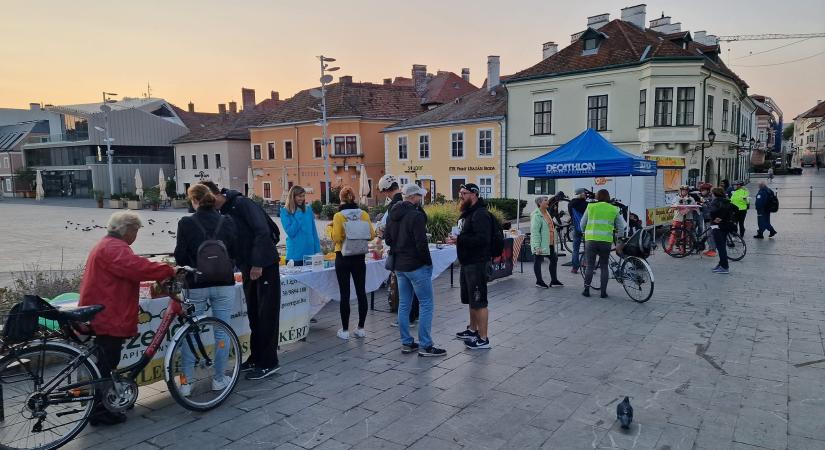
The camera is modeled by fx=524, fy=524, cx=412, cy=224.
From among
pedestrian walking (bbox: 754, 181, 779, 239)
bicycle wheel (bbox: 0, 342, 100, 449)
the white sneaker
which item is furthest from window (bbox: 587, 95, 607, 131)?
bicycle wheel (bbox: 0, 342, 100, 449)

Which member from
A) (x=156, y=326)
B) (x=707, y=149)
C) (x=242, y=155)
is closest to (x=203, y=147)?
(x=242, y=155)

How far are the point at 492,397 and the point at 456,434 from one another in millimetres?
789

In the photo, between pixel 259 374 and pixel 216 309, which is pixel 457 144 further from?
pixel 216 309

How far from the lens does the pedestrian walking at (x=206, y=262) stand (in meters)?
4.63

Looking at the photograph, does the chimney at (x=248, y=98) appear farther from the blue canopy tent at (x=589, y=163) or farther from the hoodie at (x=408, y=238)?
the hoodie at (x=408, y=238)

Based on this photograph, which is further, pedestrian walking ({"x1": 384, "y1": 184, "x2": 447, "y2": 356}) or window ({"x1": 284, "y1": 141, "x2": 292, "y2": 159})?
window ({"x1": 284, "y1": 141, "x2": 292, "y2": 159})

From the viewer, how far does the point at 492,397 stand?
4816 millimetres

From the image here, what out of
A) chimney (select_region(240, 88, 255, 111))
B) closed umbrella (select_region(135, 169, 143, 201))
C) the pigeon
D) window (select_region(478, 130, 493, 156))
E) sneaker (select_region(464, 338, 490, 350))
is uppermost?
chimney (select_region(240, 88, 255, 111))

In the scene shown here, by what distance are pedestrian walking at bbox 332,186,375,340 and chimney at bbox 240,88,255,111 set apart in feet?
179

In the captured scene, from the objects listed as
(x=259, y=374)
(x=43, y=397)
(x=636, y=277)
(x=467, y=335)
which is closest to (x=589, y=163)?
(x=636, y=277)

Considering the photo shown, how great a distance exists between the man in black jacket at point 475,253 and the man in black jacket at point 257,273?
2115mm

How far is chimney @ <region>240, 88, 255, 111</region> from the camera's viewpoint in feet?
188

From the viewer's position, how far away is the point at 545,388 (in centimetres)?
499

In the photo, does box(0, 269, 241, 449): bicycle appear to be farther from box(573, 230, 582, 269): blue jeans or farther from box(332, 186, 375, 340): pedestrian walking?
box(573, 230, 582, 269): blue jeans
